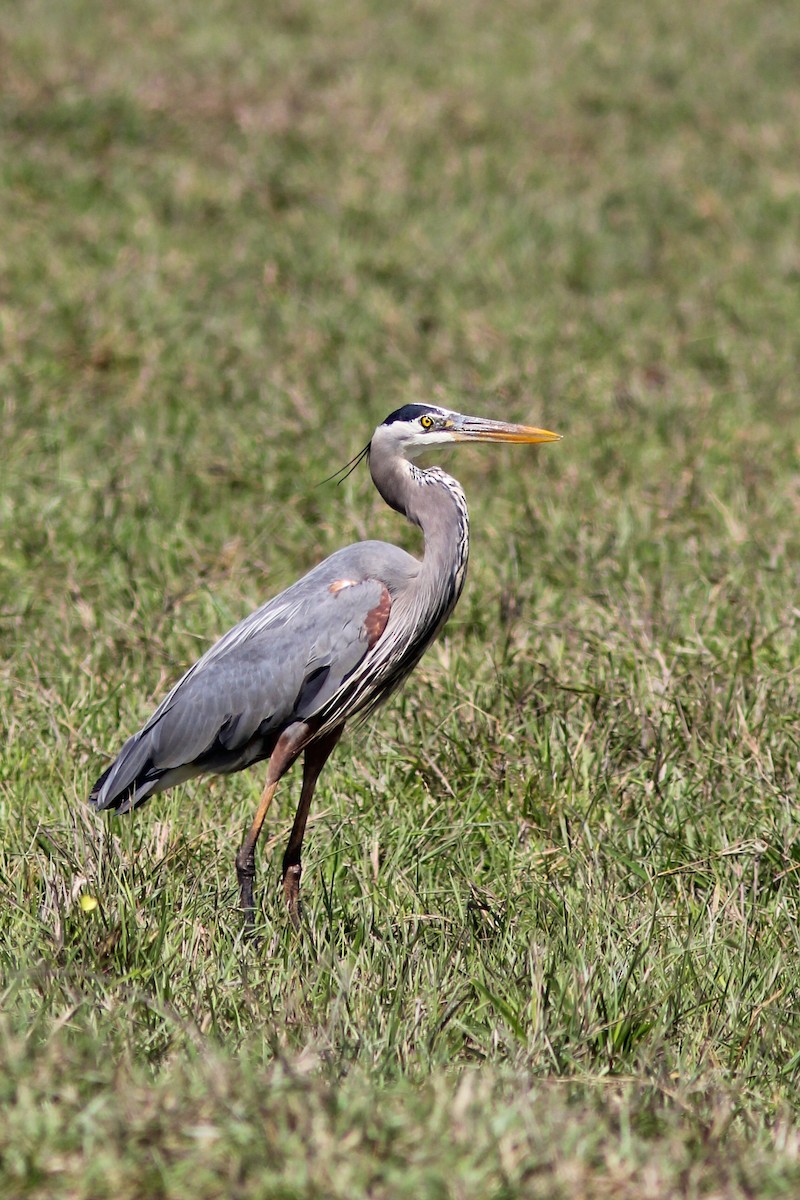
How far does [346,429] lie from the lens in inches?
283

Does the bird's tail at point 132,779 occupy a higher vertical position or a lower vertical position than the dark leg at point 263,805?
higher

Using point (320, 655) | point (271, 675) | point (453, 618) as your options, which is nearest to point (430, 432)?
point (320, 655)

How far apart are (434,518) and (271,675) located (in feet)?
2.09

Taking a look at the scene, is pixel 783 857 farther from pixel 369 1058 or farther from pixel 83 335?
pixel 83 335

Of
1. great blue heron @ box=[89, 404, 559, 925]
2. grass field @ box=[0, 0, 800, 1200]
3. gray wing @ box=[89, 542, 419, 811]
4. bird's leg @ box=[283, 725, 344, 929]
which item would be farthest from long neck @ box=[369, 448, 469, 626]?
grass field @ box=[0, 0, 800, 1200]

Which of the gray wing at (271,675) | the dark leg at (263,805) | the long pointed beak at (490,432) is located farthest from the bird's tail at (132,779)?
the long pointed beak at (490,432)

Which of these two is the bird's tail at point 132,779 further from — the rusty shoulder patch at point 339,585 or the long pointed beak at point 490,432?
the long pointed beak at point 490,432

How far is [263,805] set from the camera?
12.9 ft

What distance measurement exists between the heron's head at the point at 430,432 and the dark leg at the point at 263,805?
857 mm

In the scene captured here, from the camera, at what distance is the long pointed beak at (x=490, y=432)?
4.22 meters

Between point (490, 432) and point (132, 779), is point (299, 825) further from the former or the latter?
point (490, 432)

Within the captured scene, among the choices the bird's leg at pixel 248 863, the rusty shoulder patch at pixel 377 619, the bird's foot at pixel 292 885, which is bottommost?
the bird's foot at pixel 292 885

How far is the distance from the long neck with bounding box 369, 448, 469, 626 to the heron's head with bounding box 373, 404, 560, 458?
1.8 inches

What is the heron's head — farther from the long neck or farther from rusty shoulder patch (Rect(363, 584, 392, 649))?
rusty shoulder patch (Rect(363, 584, 392, 649))
